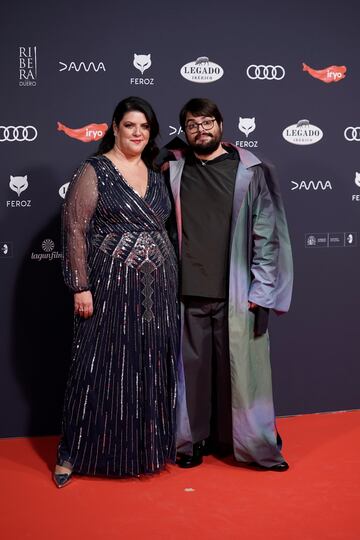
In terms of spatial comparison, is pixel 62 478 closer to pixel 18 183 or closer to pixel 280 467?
pixel 280 467

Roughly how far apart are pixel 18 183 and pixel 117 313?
0.95 m

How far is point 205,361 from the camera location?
118 inches

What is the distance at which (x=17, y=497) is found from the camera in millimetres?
2627

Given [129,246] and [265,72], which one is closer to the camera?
[129,246]

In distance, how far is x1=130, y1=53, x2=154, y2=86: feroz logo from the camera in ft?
A: 10.8

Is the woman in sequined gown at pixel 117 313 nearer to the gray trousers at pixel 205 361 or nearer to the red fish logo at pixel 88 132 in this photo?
the gray trousers at pixel 205 361

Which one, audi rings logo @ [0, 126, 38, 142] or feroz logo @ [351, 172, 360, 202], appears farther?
feroz logo @ [351, 172, 360, 202]

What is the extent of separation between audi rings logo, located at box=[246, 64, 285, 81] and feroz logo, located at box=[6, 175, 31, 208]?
1276mm

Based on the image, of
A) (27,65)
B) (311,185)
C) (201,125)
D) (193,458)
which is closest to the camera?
(201,125)

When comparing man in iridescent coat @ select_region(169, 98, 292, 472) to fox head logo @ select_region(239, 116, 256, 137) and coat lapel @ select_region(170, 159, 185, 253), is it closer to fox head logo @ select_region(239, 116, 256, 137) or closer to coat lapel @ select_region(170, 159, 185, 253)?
coat lapel @ select_region(170, 159, 185, 253)

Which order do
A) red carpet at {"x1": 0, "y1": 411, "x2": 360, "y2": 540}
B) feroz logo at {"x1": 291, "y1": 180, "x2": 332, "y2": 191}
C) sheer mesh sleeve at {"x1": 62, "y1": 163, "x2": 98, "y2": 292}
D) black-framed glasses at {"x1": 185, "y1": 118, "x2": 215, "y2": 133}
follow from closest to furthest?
1. red carpet at {"x1": 0, "y1": 411, "x2": 360, "y2": 540}
2. sheer mesh sleeve at {"x1": 62, "y1": 163, "x2": 98, "y2": 292}
3. black-framed glasses at {"x1": 185, "y1": 118, "x2": 215, "y2": 133}
4. feroz logo at {"x1": 291, "y1": 180, "x2": 332, "y2": 191}

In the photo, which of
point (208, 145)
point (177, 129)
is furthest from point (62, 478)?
point (177, 129)

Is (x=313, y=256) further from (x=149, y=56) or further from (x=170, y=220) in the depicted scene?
(x=149, y=56)

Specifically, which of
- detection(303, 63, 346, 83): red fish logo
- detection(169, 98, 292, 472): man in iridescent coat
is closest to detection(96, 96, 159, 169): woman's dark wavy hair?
detection(169, 98, 292, 472): man in iridescent coat
